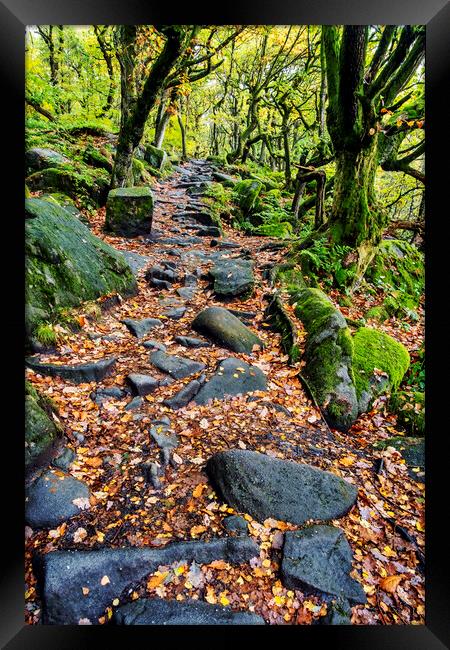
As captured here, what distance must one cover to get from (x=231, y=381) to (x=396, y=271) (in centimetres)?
625

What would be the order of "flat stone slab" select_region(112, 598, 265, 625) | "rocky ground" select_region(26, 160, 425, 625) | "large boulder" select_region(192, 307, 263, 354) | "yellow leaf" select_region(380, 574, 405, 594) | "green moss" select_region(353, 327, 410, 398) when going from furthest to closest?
1. "large boulder" select_region(192, 307, 263, 354)
2. "green moss" select_region(353, 327, 410, 398)
3. "yellow leaf" select_region(380, 574, 405, 594)
4. "rocky ground" select_region(26, 160, 425, 625)
5. "flat stone slab" select_region(112, 598, 265, 625)

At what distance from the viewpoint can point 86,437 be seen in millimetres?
3629

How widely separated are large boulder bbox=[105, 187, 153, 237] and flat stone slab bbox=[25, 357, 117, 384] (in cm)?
575

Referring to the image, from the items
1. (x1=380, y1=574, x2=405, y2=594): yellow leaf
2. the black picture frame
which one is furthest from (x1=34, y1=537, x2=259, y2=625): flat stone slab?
(x1=380, y1=574, x2=405, y2=594): yellow leaf

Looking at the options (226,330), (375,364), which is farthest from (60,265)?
(375,364)

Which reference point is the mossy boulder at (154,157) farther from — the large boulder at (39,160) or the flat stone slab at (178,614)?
the flat stone slab at (178,614)

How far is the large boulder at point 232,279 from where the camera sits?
23.2ft

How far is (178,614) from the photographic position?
227 centimetres

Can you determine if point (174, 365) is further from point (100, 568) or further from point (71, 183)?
point (71, 183)

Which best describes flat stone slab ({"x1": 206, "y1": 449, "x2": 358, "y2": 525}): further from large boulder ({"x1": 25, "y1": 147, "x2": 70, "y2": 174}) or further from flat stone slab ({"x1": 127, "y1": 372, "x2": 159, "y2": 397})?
large boulder ({"x1": 25, "y1": 147, "x2": 70, "y2": 174})

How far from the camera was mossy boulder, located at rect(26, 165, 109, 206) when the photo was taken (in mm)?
9305

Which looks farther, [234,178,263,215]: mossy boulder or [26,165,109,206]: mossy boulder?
[234,178,263,215]: mossy boulder
